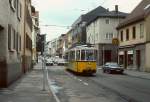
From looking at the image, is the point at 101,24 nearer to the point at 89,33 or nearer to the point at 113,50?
the point at 113,50

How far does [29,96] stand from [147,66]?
113 feet

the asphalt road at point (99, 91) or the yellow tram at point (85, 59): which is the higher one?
the yellow tram at point (85, 59)

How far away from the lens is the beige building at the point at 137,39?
2111 inches

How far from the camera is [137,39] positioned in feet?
190

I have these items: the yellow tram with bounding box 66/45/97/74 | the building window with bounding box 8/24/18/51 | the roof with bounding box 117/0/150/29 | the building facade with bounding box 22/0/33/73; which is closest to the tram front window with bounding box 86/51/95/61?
the yellow tram with bounding box 66/45/97/74

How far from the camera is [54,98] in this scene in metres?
18.8

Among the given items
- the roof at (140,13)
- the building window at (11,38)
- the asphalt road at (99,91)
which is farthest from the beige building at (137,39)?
the building window at (11,38)

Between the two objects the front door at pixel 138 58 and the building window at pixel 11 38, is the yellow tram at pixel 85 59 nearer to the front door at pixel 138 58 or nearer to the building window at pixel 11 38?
the building window at pixel 11 38

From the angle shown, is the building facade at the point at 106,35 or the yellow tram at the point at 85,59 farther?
the building facade at the point at 106,35

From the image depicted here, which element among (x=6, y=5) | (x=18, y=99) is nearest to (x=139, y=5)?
(x=6, y=5)

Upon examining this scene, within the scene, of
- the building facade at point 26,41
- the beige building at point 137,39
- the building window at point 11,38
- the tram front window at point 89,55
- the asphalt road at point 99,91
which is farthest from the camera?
the beige building at point 137,39

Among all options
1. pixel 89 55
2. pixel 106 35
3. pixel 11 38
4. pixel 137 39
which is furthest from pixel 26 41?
pixel 106 35

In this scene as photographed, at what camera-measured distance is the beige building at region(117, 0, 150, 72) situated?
53.6 meters

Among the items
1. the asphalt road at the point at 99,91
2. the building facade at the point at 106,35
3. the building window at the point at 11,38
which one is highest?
the building facade at the point at 106,35
